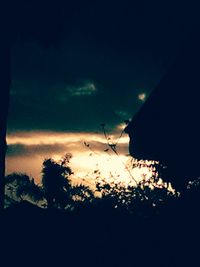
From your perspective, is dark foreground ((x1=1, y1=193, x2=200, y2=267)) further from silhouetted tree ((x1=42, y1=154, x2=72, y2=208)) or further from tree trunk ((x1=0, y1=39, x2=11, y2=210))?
silhouetted tree ((x1=42, y1=154, x2=72, y2=208))

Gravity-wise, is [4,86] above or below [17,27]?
below

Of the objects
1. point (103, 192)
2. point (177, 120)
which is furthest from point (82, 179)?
point (177, 120)

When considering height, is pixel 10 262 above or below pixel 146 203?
below

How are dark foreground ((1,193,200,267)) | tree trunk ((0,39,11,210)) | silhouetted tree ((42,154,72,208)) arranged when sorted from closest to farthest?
1. dark foreground ((1,193,200,267))
2. tree trunk ((0,39,11,210))
3. silhouetted tree ((42,154,72,208))

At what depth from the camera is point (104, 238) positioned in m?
6.96

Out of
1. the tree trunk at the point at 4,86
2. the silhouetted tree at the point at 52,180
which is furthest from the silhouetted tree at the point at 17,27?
the silhouetted tree at the point at 52,180

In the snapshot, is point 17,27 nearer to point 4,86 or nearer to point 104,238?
point 4,86

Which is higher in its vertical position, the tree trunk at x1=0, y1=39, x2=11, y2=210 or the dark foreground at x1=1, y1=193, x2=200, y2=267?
the tree trunk at x1=0, y1=39, x2=11, y2=210

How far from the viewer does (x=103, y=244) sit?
22.6 feet

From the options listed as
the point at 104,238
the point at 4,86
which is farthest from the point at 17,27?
the point at 104,238

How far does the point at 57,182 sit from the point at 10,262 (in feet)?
100

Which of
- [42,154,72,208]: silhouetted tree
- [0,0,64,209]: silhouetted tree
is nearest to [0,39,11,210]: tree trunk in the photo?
[0,0,64,209]: silhouetted tree

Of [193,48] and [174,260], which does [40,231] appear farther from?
[193,48]

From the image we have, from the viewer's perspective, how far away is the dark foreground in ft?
19.8
